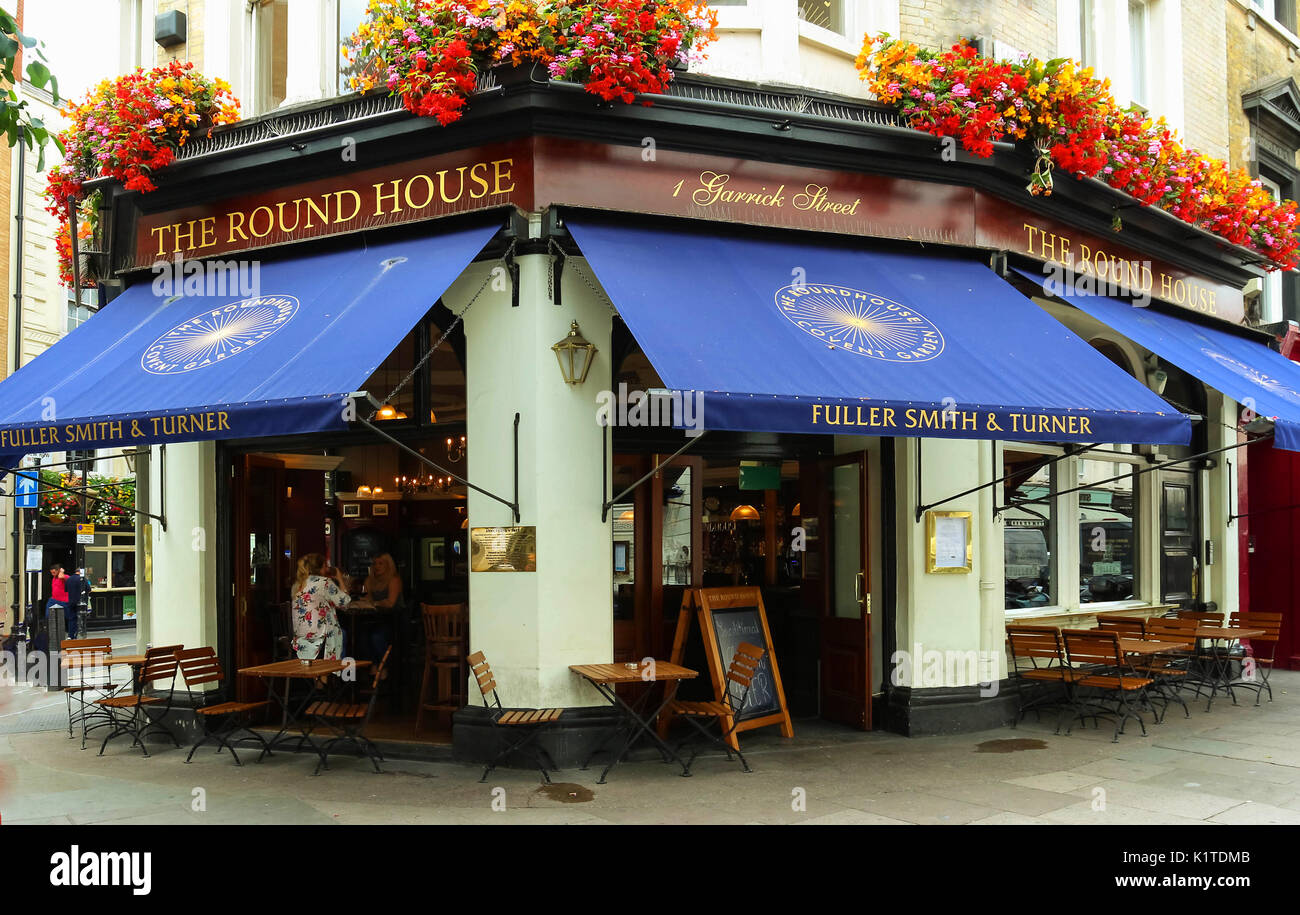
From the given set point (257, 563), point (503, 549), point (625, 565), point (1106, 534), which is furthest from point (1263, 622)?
point (257, 563)

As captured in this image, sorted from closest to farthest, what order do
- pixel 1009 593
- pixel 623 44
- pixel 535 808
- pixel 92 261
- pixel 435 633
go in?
pixel 535 808
pixel 623 44
pixel 435 633
pixel 92 261
pixel 1009 593

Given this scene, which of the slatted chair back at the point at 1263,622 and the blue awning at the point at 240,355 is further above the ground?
the blue awning at the point at 240,355

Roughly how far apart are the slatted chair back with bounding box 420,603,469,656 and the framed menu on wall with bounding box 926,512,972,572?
13.8ft

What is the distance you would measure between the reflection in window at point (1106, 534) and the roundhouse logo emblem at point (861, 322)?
4.61 metres

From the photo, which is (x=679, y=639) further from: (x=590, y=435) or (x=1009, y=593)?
(x=1009, y=593)

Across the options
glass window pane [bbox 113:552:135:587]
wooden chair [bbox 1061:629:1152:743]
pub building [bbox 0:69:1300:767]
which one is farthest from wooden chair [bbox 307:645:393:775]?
glass window pane [bbox 113:552:135:587]

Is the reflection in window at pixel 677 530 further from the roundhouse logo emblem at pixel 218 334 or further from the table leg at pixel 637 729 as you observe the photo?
the roundhouse logo emblem at pixel 218 334

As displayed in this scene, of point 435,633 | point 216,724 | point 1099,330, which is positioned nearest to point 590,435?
point 435,633

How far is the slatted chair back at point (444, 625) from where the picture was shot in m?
9.70

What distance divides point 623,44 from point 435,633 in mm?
5236

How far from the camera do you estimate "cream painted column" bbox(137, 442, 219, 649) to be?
9.95 meters

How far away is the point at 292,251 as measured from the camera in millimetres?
9633

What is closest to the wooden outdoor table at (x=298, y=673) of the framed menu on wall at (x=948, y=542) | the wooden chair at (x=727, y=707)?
the wooden chair at (x=727, y=707)

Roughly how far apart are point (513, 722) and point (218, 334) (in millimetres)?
3897
